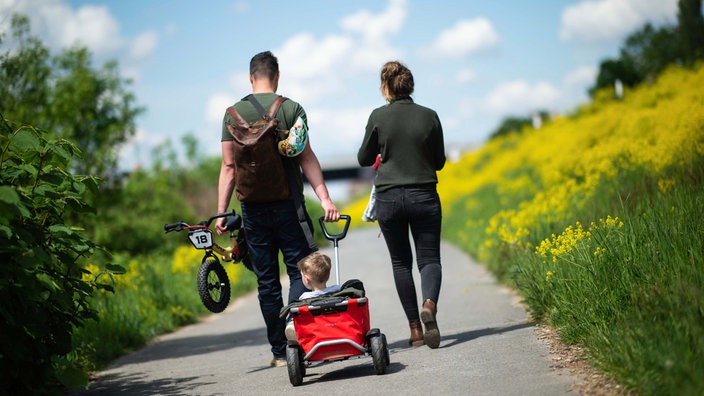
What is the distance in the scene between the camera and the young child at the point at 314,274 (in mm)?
5840

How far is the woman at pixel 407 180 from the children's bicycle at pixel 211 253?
3.55ft

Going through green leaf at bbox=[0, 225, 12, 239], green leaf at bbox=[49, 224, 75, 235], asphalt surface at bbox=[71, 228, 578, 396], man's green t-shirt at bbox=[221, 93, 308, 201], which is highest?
man's green t-shirt at bbox=[221, 93, 308, 201]

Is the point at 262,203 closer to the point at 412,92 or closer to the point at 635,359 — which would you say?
the point at 412,92

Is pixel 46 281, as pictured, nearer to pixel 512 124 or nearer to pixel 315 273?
pixel 315 273

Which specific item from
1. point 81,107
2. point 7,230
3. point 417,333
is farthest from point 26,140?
point 81,107

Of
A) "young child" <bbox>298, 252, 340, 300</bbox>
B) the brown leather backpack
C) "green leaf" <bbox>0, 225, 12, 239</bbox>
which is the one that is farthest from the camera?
the brown leather backpack

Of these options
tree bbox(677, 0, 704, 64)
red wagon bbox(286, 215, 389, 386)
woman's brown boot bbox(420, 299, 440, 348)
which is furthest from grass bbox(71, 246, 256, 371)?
tree bbox(677, 0, 704, 64)

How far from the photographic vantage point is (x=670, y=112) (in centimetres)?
1370

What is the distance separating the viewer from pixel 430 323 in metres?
6.25

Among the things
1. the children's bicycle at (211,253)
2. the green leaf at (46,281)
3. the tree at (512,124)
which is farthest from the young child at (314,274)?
the tree at (512,124)

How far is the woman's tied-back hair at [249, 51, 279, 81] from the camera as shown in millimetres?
6277

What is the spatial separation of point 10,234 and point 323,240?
68.4 ft

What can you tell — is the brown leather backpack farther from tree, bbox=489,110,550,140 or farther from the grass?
tree, bbox=489,110,550,140

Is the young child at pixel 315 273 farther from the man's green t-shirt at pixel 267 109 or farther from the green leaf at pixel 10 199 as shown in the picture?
the green leaf at pixel 10 199
